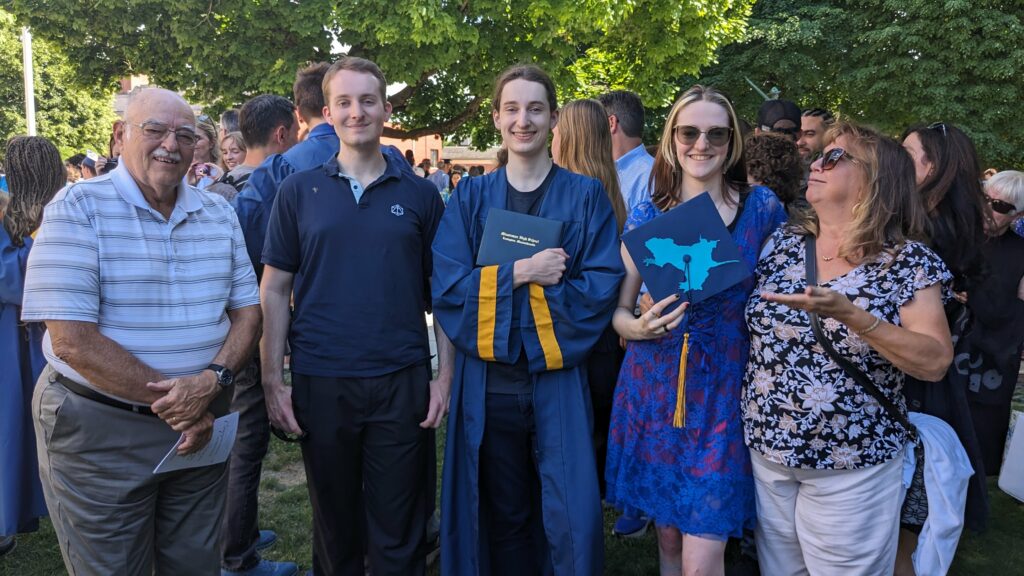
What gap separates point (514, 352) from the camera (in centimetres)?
272

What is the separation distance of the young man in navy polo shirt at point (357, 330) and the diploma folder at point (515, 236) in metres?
0.35

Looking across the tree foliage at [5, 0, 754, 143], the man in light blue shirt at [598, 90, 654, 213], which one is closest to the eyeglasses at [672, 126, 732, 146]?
the man in light blue shirt at [598, 90, 654, 213]

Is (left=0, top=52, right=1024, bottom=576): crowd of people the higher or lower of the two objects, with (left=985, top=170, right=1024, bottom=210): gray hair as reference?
lower

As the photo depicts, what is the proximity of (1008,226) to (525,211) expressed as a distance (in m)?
2.77

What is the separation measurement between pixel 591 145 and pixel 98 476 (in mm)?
2620

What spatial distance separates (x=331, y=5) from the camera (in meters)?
12.6

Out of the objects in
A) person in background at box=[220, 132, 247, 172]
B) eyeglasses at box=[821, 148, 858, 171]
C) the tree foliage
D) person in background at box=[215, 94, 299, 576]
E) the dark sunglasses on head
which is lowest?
person in background at box=[215, 94, 299, 576]

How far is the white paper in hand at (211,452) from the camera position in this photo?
95.5 inches

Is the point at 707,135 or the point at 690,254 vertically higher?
the point at 707,135

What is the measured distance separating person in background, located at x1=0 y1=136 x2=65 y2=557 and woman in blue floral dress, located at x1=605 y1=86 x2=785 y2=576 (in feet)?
10.2

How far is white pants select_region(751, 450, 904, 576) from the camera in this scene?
2416 millimetres

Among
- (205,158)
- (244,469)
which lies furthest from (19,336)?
(205,158)

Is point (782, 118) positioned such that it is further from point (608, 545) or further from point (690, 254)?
point (608, 545)

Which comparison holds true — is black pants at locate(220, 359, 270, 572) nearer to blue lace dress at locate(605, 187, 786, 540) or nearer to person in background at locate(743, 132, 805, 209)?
blue lace dress at locate(605, 187, 786, 540)
